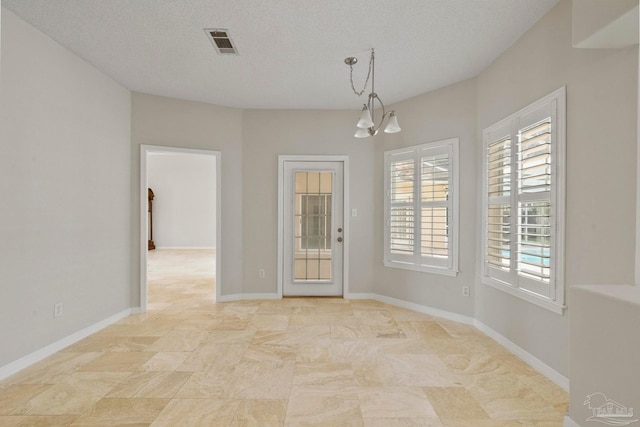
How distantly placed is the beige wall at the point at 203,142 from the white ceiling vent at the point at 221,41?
159 cm

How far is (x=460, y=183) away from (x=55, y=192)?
4.12 m

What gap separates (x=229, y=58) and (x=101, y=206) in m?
2.13

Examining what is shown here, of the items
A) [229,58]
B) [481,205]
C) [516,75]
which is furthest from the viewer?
[481,205]

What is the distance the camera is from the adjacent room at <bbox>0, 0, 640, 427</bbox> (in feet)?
6.79

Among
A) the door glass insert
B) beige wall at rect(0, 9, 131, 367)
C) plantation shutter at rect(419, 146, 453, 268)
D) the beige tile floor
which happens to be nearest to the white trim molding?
the door glass insert

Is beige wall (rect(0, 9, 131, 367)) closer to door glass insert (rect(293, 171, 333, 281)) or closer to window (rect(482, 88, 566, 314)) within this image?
door glass insert (rect(293, 171, 333, 281))

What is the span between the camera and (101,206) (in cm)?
367

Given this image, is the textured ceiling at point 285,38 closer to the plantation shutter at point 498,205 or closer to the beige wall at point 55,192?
the beige wall at point 55,192

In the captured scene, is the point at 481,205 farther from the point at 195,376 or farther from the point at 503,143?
the point at 195,376

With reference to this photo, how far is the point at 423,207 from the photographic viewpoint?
423cm

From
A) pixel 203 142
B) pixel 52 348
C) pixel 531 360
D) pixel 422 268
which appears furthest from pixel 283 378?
pixel 203 142

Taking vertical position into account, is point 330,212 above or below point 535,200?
below

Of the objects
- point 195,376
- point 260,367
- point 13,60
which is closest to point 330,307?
point 260,367

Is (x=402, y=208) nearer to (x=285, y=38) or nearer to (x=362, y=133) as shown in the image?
(x=362, y=133)
